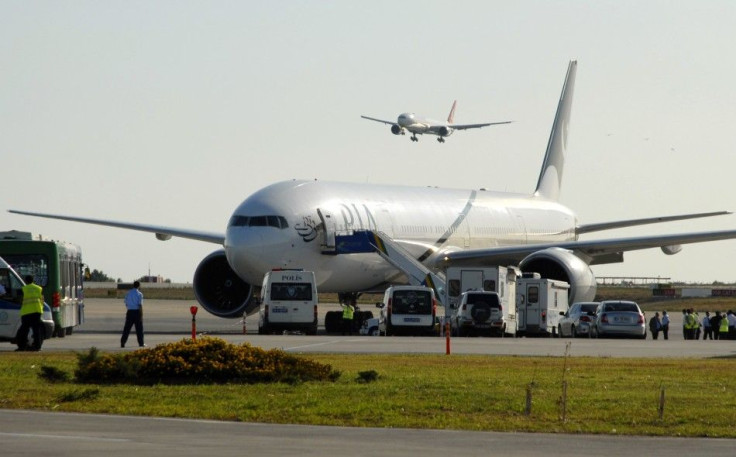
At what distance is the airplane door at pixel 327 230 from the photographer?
4891 centimetres

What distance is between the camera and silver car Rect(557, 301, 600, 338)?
1902 inches

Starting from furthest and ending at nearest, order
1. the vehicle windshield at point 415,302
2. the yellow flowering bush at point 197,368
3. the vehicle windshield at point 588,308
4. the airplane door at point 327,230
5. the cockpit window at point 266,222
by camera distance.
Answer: the airplane door at point 327,230 → the vehicle windshield at point 588,308 → the cockpit window at point 266,222 → the vehicle windshield at point 415,302 → the yellow flowering bush at point 197,368

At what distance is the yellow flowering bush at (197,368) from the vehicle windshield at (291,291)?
22.1 m

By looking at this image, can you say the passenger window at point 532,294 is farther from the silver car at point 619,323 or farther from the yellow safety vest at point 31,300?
the yellow safety vest at point 31,300

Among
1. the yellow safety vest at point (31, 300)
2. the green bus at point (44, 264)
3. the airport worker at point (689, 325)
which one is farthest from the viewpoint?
the airport worker at point (689, 325)

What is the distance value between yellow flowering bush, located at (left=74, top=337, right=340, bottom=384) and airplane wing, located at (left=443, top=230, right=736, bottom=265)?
31.9m

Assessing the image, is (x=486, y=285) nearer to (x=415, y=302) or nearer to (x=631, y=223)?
(x=415, y=302)

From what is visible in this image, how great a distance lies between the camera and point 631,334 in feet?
149

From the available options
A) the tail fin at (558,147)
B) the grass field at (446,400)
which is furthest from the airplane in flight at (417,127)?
the grass field at (446,400)

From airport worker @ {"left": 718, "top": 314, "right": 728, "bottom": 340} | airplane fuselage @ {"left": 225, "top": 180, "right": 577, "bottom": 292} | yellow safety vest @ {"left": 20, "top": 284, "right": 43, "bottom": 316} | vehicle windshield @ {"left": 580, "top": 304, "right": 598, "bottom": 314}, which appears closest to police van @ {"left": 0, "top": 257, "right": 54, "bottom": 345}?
yellow safety vest @ {"left": 20, "top": 284, "right": 43, "bottom": 316}

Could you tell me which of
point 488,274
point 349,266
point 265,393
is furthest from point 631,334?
point 265,393

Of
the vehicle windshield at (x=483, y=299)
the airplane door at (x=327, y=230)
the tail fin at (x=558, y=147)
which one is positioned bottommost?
the vehicle windshield at (x=483, y=299)

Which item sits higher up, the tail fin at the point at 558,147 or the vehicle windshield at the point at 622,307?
the tail fin at the point at 558,147

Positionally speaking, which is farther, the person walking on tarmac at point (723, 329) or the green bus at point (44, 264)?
the person walking on tarmac at point (723, 329)
